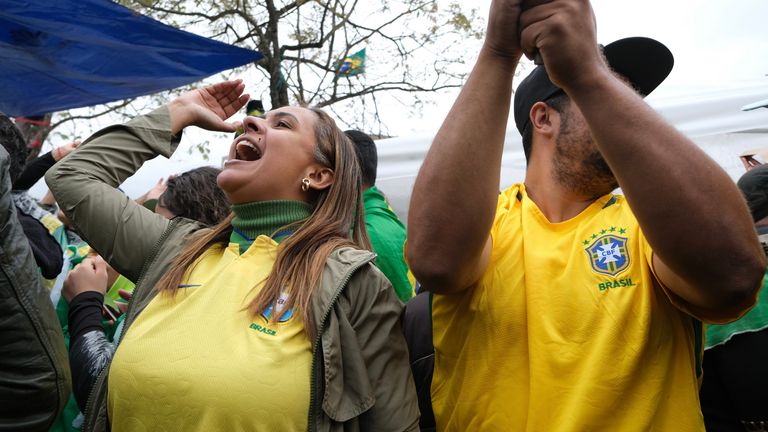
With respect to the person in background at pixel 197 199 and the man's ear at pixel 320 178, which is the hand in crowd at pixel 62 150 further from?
the man's ear at pixel 320 178

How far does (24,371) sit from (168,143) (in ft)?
2.99

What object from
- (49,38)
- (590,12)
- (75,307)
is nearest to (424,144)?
(49,38)

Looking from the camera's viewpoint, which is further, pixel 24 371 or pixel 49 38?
pixel 49 38

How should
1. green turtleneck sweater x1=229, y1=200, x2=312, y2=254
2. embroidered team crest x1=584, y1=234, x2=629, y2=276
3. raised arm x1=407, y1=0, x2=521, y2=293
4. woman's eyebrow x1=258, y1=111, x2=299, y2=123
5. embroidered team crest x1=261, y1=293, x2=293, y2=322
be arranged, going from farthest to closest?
woman's eyebrow x1=258, y1=111, x2=299, y2=123, green turtleneck sweater x1=229, y1=200, x2=312, y2=254, embroidered team crest x1=261, y1=293, x2=293, y2=322, embroidered team crest x1=584, y1=234, x2=629, y2=276, raised arm x1=407, y1=0, x2=521, y2=293

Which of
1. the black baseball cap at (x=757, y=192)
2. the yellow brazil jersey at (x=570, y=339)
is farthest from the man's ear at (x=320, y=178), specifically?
the black baseball cap at (x=757, y=192)

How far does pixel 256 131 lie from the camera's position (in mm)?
1994

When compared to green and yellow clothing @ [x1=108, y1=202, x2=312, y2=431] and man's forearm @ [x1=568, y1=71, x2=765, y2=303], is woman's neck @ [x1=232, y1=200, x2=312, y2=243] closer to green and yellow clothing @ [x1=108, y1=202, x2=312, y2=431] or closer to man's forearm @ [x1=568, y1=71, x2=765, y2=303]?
green and yellow clothing @ [x1=108, y1=202, x2=312, y2=431]

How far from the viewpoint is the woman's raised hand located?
2229 millimetres

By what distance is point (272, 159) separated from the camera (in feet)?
6.32

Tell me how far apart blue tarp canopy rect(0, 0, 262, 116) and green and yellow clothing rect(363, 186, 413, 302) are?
5.87 feet

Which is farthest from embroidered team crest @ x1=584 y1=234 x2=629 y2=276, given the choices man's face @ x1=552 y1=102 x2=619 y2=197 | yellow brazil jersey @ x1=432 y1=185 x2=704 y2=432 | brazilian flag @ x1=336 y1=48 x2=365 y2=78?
brazilian flag @ x1=336 y1=48 x2=365 y2=78

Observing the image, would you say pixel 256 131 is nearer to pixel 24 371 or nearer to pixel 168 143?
pixel 168 143

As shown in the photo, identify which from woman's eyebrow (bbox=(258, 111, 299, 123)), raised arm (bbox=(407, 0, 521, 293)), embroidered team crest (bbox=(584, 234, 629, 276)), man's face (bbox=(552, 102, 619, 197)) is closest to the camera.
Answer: raised arm (bbox=(407, 0, 521, 293))

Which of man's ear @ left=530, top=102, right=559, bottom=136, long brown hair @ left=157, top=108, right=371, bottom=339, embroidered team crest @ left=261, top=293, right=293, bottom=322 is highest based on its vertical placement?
man's ear @ left=530, top=102, right=559, bottom=136
